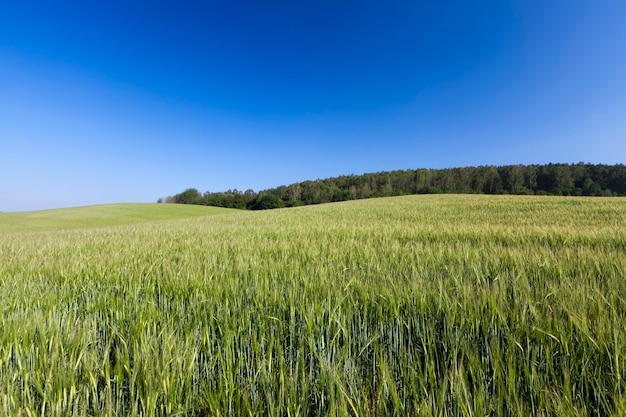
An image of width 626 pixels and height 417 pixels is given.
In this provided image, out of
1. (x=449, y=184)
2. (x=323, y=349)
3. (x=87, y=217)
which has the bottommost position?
(x=323, y=349)

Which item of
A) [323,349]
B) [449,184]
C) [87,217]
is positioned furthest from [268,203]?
[323,349]

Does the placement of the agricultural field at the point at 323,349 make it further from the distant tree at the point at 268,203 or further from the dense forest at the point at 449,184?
the distant tree at the point at 268,203

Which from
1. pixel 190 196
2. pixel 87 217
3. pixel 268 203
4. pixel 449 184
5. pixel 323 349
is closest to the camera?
pixel 323 349

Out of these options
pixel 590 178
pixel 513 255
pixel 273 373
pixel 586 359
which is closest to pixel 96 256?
pixel 273 373

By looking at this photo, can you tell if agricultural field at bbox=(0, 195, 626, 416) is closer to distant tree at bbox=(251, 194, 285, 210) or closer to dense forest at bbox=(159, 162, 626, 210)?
dense forest at bbox=(159, 162, 626, 210)

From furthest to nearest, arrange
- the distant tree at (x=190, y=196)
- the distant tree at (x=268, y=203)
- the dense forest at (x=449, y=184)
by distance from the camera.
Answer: the distant tree at (x=190, y=196)
the distant tree at (x=268, y=203)
the dense forest at (x=449, y=184)

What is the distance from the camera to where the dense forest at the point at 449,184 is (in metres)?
63.4

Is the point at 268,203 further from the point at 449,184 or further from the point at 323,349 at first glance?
the point at 323,349

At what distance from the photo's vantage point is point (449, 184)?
73.6 m

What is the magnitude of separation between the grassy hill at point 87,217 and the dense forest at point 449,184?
1186 inches

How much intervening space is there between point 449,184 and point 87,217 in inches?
3146

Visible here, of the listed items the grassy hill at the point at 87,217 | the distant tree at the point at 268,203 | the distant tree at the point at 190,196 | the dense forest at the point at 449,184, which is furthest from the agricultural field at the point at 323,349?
the distant tree at the point at 190,196

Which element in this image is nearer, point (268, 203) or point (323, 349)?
point (323, 349)

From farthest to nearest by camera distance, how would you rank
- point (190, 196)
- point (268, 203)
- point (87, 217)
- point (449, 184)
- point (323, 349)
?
point (190, 196), point (449, 184), point (268, 203), point (87, 217), point (323, 349)
